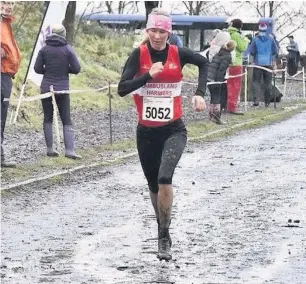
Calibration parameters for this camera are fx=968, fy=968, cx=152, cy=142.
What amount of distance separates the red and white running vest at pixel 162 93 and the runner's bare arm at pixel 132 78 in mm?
45

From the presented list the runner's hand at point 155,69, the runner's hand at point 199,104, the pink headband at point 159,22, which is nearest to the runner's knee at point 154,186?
the runner's hand at point 199,104

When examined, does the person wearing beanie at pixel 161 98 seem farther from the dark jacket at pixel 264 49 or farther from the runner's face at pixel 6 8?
the dark jacket at pixel 264 49

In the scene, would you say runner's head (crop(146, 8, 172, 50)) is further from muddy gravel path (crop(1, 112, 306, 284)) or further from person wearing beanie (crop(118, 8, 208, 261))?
muddy gravel path (crop(1, 112, 306, 284))

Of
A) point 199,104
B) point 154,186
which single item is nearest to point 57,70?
point 154,186

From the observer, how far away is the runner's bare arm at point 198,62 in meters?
7.73

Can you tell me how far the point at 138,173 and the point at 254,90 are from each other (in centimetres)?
1108

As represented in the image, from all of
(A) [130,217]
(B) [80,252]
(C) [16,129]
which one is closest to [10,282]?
(B) [80,252]

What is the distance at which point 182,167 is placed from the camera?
1304cm

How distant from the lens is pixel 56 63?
12.6m

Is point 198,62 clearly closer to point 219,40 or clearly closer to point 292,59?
point 219,40

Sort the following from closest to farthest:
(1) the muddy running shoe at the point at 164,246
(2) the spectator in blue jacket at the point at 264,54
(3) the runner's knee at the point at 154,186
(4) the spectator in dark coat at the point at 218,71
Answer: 1. (1) the muddy running shoe at the point at 164,246
2. (3) the runner's knee at the point at 154,186
3. (4) the spectator in dark coat at the point at 218,71
4. (2) the spectator in blue jacket at the point at 264,54

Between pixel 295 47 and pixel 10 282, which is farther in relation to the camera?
pixel 295 47

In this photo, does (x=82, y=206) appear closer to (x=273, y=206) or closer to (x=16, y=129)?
(x=273, y=206)

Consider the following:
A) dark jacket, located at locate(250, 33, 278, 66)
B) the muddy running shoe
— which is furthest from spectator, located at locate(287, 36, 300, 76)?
the muddy running shoe
